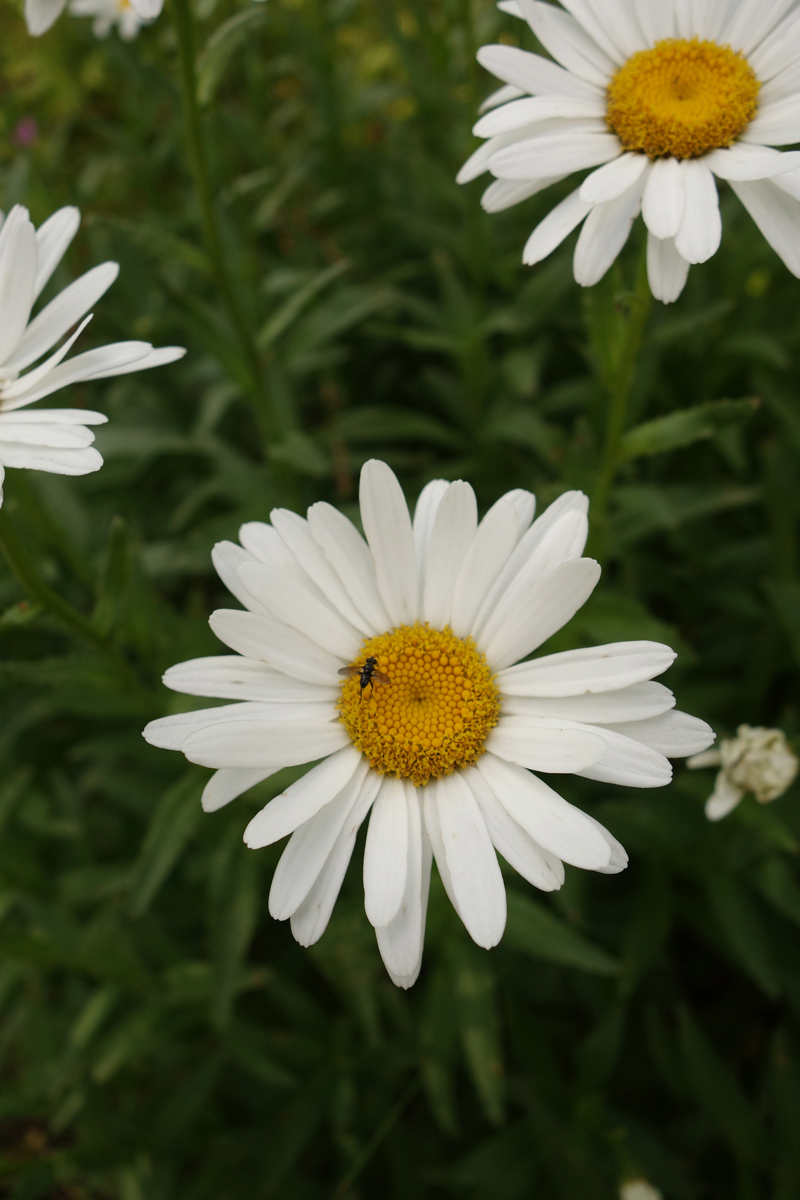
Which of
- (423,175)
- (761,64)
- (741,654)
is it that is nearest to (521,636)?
(761,64)

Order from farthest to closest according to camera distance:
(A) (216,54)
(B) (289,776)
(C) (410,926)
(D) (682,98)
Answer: (A) (216,54)
(B) (289,776)
(D) (682,98)
(C) (410,926)

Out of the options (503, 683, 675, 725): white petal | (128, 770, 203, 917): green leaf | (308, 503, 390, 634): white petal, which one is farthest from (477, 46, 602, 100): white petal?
(128, 770, 203, 917): green leaf

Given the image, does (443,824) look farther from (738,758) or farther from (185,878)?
(185,878)

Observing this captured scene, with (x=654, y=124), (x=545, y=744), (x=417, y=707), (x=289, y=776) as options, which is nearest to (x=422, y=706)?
(x=417, y=707)

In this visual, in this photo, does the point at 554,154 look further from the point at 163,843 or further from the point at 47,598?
the point at 163,843

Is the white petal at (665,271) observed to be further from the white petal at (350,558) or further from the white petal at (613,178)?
the white petal at (350,558)

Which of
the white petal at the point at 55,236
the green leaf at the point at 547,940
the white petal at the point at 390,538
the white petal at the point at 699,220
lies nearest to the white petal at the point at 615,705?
the white petal at the point at 390,538

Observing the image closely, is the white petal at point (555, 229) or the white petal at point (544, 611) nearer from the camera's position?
the white petal at point (544, 611)
